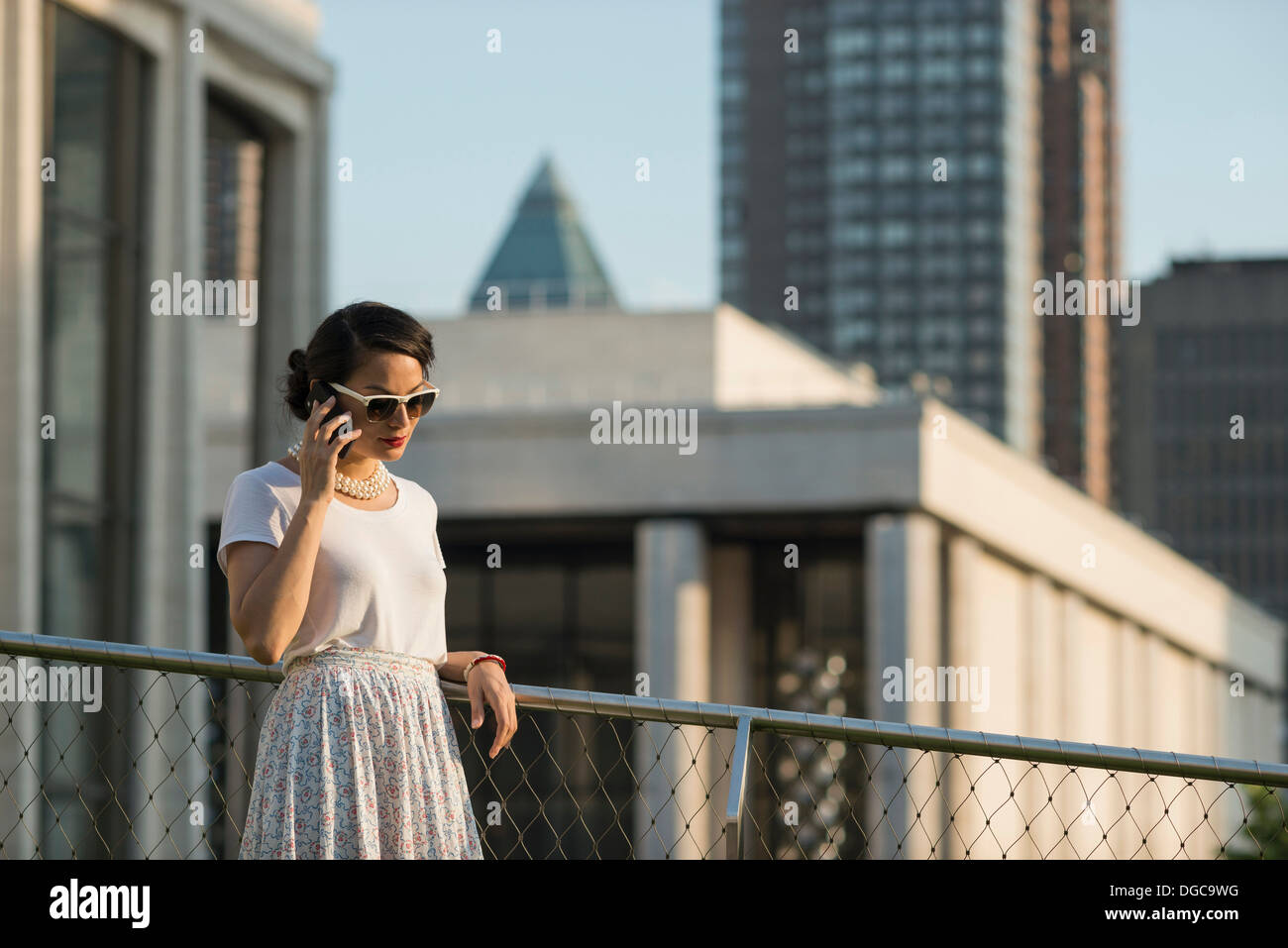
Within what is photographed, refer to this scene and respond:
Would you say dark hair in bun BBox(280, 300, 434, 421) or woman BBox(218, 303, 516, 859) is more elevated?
dark hair in bun BBox(280, 300, 434, 421)

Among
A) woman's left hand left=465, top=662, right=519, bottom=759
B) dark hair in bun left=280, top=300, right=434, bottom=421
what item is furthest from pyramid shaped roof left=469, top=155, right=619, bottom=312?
dark hair in bun left=280, top=300, right=434, bottom=421

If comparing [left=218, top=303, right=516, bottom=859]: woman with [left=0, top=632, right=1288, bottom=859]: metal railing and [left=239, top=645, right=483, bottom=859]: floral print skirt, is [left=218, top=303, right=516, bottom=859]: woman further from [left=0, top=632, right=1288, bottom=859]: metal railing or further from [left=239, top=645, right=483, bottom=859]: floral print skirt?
[left=0, top=632, right=1288, bottom=859]: metal railing

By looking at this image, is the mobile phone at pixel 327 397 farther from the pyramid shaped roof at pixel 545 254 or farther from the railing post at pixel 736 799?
the pyramid shaped roof at pixel 545 254

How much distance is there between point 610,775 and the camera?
34.6m

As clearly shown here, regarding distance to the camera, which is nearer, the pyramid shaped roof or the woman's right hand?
the woman's right hand

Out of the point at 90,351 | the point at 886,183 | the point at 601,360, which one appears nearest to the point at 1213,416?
the point at 886,183

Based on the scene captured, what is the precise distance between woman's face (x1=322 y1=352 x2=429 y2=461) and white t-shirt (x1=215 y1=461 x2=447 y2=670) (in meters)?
0.16

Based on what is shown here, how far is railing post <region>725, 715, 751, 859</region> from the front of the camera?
559 centimetres

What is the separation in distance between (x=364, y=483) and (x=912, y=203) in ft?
467

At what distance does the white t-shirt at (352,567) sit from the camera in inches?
188

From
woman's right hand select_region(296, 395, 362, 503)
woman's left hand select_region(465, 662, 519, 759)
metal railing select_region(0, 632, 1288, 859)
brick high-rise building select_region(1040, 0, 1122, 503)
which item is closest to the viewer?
woman's right hand select_region(296, 395, 362, 503)

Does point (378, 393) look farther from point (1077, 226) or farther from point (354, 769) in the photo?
point (1077, 226)
